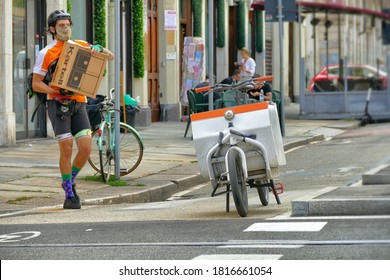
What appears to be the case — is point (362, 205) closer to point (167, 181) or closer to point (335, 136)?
point (167, 181)

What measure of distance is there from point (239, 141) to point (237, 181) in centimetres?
47

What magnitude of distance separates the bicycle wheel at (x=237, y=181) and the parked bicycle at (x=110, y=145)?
4319 millimetres

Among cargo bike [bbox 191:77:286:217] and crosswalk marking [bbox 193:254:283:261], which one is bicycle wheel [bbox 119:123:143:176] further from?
crosswalk marking [bbox 193:254:283:261]

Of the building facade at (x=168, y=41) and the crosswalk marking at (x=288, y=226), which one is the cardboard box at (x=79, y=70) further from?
the crosswalk marking at (x=288, y=226)

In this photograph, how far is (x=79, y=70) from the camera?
11.1 m

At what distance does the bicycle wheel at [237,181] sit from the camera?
9.77 m

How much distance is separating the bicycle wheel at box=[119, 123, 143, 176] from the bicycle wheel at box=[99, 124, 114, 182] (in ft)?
0.65

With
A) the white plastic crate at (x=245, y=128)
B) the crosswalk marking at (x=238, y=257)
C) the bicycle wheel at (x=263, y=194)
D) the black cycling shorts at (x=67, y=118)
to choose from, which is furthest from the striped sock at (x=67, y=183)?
the crosswalk marking at (x=238, y=257)

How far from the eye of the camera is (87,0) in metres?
25.6

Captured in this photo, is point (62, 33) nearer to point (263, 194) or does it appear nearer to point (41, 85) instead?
point (41, 85)

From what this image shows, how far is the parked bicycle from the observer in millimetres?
14258

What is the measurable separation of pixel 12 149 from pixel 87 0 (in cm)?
675

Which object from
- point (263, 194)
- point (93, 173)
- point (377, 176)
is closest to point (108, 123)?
point (93, 173)
